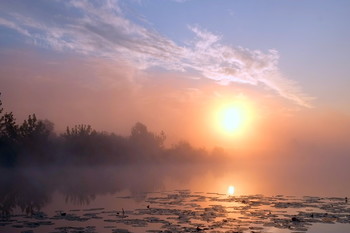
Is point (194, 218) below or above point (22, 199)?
below

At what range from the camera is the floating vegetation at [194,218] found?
2117 cm

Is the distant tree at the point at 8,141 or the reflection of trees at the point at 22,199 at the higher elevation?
the distant tree at the point at 8,141

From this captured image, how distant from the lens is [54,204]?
32.2 m

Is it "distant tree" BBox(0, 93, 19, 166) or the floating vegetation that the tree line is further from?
the floating vegetation

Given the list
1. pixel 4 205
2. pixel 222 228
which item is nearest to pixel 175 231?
pixel 222 228

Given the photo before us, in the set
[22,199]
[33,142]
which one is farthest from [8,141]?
[22,199]

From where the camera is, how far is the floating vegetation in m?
21.2

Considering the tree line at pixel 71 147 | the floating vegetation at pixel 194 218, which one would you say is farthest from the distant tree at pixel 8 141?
the floating vegetation at pixel 194 218

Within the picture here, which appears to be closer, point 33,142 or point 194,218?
point 194,218

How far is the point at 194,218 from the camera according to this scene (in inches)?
973

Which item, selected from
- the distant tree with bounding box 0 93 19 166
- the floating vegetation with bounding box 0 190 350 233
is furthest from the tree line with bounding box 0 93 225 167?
the floating vegetation with bounding box 0 190 350 233

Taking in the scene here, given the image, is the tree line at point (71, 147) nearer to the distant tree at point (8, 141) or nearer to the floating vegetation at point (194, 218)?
the distant tree at point (8, 141)

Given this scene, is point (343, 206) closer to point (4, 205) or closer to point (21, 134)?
point (4, 205)

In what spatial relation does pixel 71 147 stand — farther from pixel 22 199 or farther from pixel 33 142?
pixel 22 199
